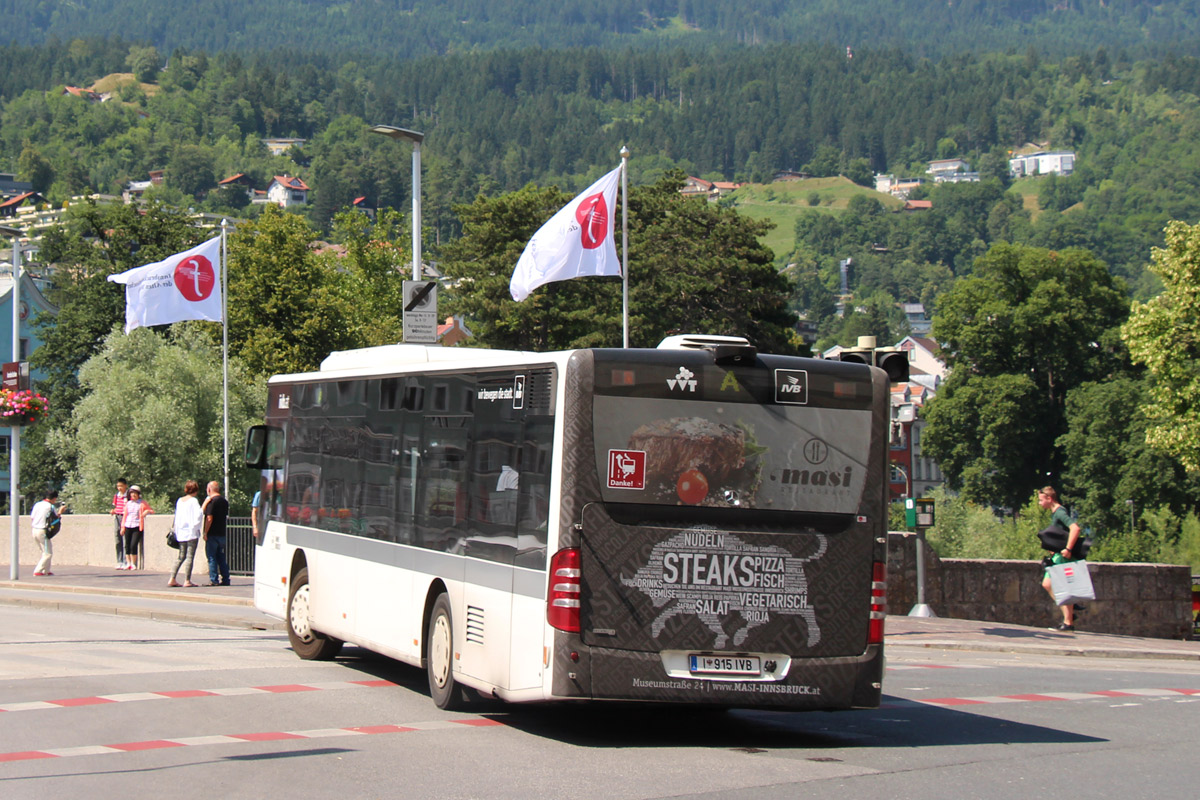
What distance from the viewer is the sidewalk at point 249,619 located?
1848 centimetres

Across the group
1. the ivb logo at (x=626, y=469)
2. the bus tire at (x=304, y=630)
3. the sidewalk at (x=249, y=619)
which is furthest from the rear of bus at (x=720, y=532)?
the sidewalk at (x=249, y=619)

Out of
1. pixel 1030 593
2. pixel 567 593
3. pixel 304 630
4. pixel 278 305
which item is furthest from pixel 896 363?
pixel 278 305

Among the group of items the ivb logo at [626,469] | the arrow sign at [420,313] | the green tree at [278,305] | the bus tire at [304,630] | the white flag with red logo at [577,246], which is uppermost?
the green tree at [278,305]

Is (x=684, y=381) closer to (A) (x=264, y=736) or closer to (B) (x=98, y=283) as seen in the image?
(A) (x=264, y=736)

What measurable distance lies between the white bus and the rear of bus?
0.04 feet

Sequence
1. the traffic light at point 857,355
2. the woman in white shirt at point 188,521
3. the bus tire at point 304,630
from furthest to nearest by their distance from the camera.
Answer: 1. the woman in white shirt at point 188,521
2. the traffic light at point 857,355
3. the bus tire at point 304,630

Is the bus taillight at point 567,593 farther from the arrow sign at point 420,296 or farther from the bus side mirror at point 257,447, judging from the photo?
the arrow sign at point 420,296

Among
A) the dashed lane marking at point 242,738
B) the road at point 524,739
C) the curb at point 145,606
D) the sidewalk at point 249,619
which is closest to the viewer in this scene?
the road at point 524,739

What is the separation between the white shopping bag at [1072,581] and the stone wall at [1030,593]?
193 centimetres

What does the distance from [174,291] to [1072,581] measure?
2234cm

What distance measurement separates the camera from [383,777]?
9.02m

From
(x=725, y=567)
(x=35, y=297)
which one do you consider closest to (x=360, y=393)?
(x=725, y=567)

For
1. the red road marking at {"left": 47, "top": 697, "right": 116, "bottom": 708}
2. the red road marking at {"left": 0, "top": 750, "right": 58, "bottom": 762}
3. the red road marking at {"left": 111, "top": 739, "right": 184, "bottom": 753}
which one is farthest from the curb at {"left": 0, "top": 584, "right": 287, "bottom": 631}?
the red road marking at {"left": 0, "top": 750, "right": 58, "bottom": 762}

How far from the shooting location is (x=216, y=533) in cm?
2597
